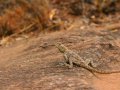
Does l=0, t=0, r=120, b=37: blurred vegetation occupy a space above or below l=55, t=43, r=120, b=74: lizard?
above

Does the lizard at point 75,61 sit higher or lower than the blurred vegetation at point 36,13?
lower

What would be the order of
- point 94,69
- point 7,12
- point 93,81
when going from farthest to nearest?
1. point 7,12
2. point 94,69
3. point 93,81

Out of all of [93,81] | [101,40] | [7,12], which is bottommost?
[93,81]

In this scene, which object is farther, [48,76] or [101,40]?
[101,40]

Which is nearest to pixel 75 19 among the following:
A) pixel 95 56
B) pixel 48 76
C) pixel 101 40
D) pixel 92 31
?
pixel 92 31

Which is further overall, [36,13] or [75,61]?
[36,13]

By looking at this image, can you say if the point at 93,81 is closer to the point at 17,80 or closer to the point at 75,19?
the point at 17,80

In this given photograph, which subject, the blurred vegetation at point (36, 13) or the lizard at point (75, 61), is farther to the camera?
the blurred vegetation at point (36, 13)

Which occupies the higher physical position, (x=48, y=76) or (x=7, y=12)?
(x=7, y=12)

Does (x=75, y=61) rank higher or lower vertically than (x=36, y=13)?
lower

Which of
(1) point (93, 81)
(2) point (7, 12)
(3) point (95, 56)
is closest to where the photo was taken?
(1) point (93, 81)

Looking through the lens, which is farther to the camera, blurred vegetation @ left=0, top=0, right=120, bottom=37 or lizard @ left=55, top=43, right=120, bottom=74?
blurred vegetation @ left=0, top=0, right=120, bottom=37
